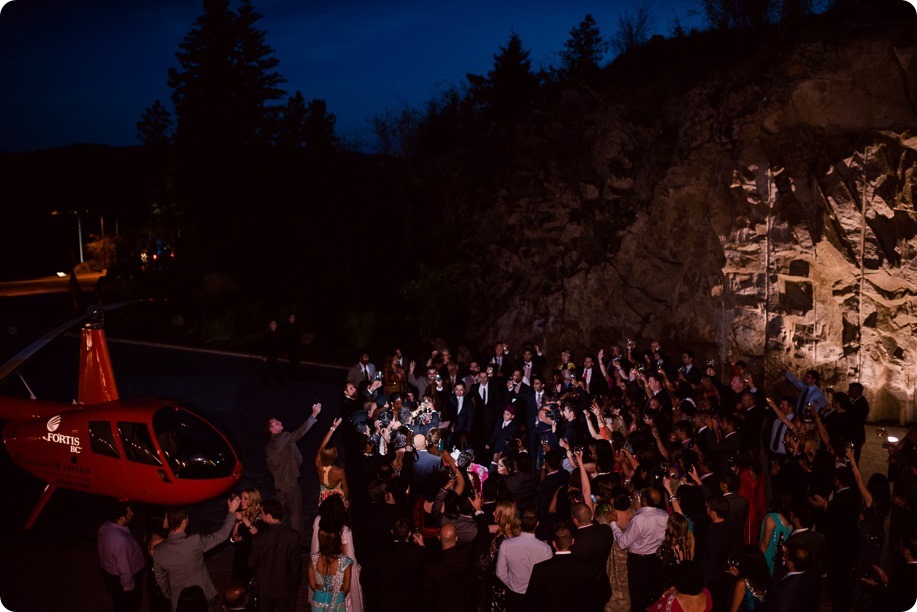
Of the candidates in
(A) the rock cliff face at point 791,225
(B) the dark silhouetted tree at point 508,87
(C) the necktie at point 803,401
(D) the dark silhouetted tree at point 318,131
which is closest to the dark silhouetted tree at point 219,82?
(D) the dark silhouetted tree at point 318,131

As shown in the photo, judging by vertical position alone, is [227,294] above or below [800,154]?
below

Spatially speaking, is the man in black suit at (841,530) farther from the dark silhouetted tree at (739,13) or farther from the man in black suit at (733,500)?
the dark silhouetted tree at (739,13)

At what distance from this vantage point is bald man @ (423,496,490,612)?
6.07 m

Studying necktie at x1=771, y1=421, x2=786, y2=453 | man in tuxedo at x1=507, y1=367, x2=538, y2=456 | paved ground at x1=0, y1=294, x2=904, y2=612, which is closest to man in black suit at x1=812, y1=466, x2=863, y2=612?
paved ground at x1=0, y1=294, x2=904, y2=612

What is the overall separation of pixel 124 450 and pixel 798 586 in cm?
849

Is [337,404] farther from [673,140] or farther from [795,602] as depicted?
[795,602]

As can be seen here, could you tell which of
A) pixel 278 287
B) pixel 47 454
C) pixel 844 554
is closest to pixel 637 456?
pixel 844 554

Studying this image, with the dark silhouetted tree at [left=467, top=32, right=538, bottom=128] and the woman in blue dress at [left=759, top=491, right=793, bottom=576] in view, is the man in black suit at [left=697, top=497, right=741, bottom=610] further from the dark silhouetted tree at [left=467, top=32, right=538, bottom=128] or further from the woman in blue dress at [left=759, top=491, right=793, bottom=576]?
the dark silhouetted tree at [left=467, top=32, right=538, bottom=128]

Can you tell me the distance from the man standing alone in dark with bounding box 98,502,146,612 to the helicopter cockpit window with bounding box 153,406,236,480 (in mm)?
2783

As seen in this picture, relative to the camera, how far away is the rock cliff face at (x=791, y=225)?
13.8 m

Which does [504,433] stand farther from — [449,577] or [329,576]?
[329,576]

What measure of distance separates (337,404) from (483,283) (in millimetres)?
8591

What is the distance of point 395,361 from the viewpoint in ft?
46.8

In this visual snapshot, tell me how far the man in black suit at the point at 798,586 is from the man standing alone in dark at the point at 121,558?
19.5ft
